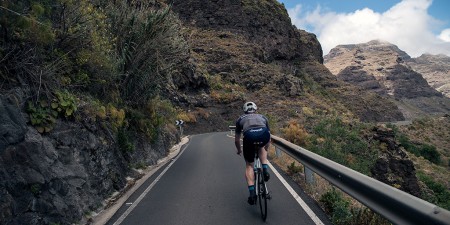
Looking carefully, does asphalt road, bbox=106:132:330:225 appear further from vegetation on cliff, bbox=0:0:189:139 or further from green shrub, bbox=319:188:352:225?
vegetation on cliff, bbox=0:0:189:139

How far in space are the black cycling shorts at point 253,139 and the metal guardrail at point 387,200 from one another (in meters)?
1.21

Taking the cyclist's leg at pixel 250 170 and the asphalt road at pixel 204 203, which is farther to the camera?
the cyclist's leg at pixel 250 170

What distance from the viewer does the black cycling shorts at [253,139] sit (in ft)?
21.1

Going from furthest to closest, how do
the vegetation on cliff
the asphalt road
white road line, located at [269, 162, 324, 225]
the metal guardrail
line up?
1. the vegetation on cliff
2. the asphalt road
3. white road line, located at [269, 162, 324, 225]
4. the metal guardrail

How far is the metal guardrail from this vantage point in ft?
10.1

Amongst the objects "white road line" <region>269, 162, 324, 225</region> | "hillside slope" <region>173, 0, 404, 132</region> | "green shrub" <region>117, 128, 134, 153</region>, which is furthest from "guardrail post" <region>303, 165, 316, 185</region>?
"hillside slope" <region>173, 0, 404, 132</region>

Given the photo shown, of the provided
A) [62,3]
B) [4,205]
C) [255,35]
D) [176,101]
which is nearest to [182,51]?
[62,3]

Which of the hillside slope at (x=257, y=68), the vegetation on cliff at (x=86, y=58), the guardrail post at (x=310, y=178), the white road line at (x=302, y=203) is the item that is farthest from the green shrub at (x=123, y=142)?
the hillside slope at (x=257, y=68)

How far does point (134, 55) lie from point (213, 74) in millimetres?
55213

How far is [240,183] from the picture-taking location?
30.8ft

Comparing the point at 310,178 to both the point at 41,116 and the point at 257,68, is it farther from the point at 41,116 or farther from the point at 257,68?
the point at 257,68

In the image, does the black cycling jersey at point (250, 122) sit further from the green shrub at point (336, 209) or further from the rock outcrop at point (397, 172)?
the rock outcrop at point (397, 172)

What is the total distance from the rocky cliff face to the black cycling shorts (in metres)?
3.11

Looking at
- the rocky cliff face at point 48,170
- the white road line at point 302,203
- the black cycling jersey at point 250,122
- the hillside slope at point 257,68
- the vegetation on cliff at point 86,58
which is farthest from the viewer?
the hillside slope at point 257,68
